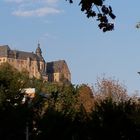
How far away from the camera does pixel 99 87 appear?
247 feet

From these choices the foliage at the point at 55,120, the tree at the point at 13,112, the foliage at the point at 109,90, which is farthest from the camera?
the foliage at the point at 109,90

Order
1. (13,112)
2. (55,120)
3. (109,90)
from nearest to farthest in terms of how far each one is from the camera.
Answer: (13,112)
(55,120)
(109,90)

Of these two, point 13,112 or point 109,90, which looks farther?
point 109,90

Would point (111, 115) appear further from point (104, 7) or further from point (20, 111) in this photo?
point (104, 7)

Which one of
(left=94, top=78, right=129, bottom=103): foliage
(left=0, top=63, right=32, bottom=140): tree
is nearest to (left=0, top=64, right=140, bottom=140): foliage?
(left=0, top=63, right=32, bottom=140): tree

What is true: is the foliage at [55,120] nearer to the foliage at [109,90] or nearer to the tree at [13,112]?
the tree at [13,112]

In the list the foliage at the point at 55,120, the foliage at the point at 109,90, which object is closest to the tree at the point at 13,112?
the foliage at the point at 55,120

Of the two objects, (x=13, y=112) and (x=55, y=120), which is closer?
(x=13, y=112)

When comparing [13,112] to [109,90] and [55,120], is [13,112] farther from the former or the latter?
[109,90]

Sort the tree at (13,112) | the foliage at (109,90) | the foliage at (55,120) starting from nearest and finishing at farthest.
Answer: the tree at (13,112) < the foliage at (55,120) < the foliage at (109,90)

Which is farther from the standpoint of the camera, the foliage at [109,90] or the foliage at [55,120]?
the foliage at [109,90]

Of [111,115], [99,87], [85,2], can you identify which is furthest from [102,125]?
[99,87]

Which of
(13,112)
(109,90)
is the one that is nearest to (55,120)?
(13,112)

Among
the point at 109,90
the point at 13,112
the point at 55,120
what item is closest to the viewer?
the point at 13,112
